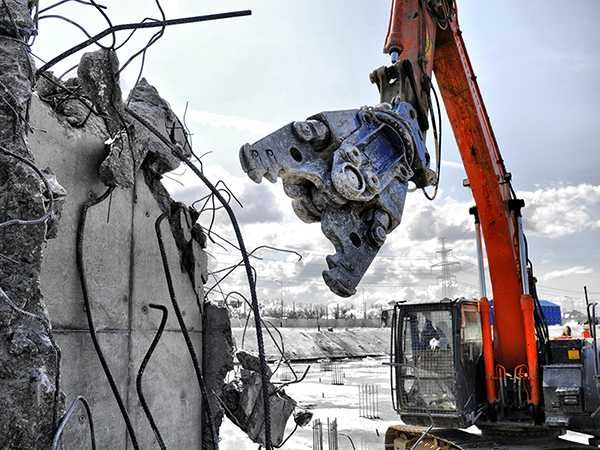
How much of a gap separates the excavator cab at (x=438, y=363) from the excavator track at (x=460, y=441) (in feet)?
0.95

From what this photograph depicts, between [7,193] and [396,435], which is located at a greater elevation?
[7,193]

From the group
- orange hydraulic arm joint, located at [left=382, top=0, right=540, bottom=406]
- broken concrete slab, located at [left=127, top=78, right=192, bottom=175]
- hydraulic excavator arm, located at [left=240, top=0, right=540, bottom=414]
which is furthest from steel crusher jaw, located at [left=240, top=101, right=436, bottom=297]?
orange hydraulic arm joint, located at [left=382, top=0, right=540, bottom=406]

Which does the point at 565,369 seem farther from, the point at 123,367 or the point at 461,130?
the point at 123,367

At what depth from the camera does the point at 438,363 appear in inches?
269

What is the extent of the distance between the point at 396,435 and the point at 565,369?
237 centimetres

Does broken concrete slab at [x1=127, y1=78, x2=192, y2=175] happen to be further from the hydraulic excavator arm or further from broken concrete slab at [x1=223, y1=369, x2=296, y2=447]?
broken concrete slab at [x1=223, y1=369, x2=296, y2=447]

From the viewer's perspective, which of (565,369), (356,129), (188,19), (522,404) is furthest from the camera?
(522,404)

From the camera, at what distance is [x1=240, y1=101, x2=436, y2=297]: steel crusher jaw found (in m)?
2.86

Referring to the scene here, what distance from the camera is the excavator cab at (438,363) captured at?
661 centimetres

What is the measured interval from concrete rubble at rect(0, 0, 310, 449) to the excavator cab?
10.3ft

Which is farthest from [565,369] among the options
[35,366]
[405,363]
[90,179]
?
[35,366]

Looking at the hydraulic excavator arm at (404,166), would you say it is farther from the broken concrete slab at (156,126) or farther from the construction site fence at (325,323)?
the construction site fence at (325,323)

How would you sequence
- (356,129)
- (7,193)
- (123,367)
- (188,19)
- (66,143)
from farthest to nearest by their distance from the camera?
(356,129), (123,367), (66,143), (188,19), (7,193)

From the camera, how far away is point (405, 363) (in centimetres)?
698
